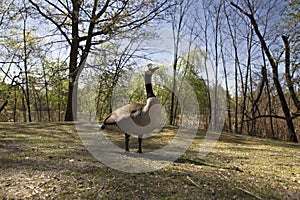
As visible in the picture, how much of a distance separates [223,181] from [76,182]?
119 cm

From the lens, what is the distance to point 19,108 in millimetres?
17953

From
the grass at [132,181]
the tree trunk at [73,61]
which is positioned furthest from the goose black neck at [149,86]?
the tree trunk at [73,61]

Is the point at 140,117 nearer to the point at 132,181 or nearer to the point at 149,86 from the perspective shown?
the point at 149,86

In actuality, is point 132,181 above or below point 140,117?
below

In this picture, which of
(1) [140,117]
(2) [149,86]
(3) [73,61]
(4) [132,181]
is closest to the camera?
(4) [132,181]

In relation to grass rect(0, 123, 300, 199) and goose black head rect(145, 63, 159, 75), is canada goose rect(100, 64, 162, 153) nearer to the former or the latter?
goose black head rect(145, 63, 159, 75)

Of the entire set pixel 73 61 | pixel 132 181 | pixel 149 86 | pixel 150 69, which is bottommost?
pixel 132 181

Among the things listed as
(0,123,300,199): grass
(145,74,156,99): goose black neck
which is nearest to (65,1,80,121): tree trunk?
(145,74,156,99): goose black neck

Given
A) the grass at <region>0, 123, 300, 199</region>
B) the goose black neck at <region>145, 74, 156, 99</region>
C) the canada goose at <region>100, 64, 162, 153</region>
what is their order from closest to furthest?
the grass at <region>0, 123, 300, 199</region> < the canada goose at <region>100, 64, 162, 153</region> < the goose black neck at <region>145, 74, 156, 99</region>

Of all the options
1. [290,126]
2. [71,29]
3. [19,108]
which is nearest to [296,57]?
[290,126]

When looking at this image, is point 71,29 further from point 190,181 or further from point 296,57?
point 190,181

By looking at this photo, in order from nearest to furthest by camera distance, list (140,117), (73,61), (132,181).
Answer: (132,181)
(140,117)
(73,61)

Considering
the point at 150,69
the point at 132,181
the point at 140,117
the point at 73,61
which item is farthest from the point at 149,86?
the point at 73,61

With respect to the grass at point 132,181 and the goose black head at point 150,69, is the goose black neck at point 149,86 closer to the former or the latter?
the goose black head at point 150,69
